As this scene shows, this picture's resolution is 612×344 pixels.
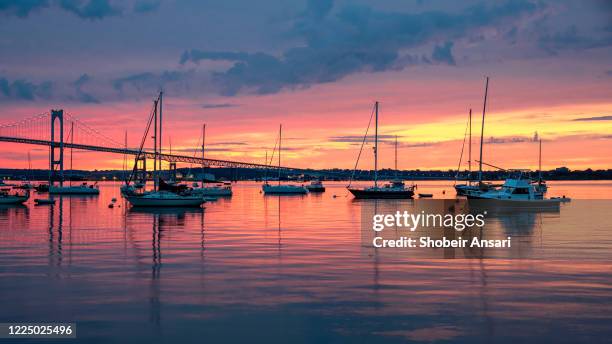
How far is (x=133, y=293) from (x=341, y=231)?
1722 centimetres

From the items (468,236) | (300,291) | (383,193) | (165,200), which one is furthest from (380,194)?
(300,291)

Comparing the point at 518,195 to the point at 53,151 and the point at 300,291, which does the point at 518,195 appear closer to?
the point at 300,291

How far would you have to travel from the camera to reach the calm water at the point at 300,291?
10.5 m

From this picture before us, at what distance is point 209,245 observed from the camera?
23250mm

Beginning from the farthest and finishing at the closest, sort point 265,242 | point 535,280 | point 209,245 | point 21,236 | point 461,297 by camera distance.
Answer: point 21,236
point 265,242
point 209,245
point 535,280
point 461,297

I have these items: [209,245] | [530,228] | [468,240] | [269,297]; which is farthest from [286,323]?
[530,228]

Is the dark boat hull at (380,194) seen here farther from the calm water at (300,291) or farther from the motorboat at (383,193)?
the calm water at (300,291)

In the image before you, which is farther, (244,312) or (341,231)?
(341,231)

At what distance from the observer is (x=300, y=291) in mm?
13844

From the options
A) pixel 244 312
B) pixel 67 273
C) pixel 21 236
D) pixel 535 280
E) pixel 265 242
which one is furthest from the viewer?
pixel 21 236

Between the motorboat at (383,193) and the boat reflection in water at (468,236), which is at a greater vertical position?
the motorboat at (383,193)

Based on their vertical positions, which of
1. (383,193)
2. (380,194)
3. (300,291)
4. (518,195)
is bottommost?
(300,291)

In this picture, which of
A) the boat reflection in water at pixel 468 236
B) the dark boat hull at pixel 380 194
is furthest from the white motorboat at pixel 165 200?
the dark boat hull at pixel 380 194

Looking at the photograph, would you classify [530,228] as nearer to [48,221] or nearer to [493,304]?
[493,304]
